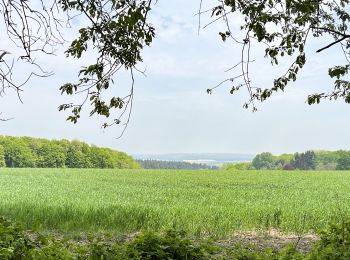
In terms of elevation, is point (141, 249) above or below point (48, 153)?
below

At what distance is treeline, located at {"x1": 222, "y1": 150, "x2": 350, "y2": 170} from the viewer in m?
75.4

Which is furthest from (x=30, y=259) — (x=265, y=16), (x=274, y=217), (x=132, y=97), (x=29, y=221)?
(x=274, y=217)

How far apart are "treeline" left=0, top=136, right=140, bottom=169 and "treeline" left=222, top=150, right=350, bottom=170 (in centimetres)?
2402

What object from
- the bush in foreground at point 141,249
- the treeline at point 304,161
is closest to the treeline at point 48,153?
the treeline at point 304,161

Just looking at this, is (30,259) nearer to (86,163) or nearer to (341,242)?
(341,242)

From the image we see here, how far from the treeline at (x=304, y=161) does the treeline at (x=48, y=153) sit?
2402 centimetres

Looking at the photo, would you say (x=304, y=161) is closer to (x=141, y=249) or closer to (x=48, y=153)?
(x=48, y=153)

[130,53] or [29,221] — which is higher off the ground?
[130,53]

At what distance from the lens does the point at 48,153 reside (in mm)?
69250

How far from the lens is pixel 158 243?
17.9 feet

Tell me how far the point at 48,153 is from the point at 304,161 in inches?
1868

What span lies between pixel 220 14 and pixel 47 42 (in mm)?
2142

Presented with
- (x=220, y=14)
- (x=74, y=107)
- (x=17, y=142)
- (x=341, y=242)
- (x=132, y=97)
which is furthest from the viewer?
(x=17, y=142)

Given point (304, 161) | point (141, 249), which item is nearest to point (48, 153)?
point (304, 161)
